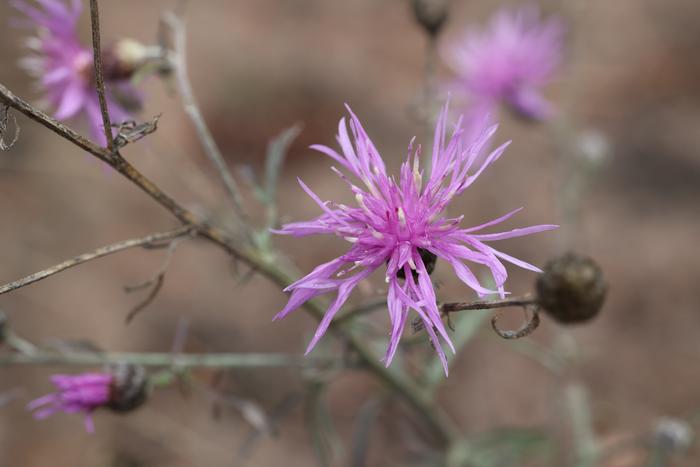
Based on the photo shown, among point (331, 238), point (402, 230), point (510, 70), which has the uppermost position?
point (510, 70)

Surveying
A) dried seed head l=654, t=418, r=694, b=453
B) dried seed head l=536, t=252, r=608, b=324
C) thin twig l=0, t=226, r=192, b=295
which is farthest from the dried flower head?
dried seed head l=654, t=418, r=694, b=453

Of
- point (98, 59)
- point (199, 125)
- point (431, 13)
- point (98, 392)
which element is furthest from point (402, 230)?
point (431, 13)

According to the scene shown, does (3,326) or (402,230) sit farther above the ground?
(402,230)

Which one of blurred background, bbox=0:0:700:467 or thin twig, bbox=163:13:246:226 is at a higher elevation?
blurred background, bbox=0:0:700:467

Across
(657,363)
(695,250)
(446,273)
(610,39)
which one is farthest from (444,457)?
(610,39)

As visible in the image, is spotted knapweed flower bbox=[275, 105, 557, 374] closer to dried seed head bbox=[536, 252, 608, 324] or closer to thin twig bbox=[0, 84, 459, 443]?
dried seed head bbox=[536, 252, 608, 324]

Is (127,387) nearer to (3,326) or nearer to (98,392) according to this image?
(98,392)

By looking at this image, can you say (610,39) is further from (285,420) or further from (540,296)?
(540,296)
